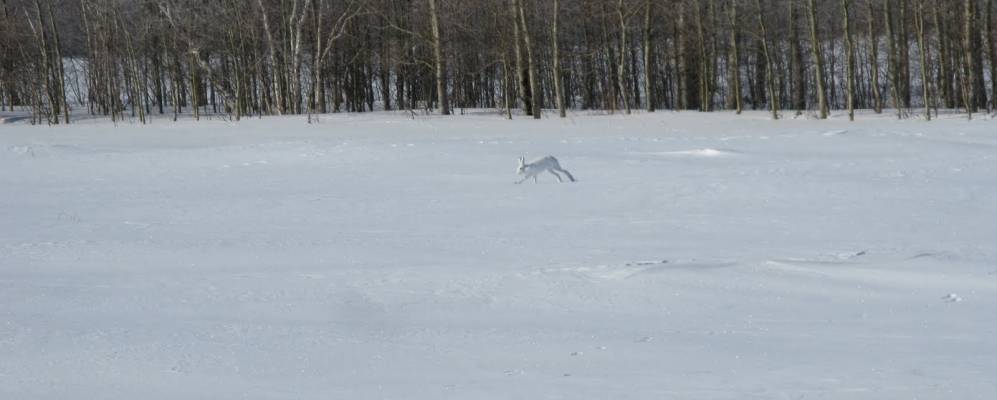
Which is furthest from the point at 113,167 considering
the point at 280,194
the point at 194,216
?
the point at 194,216

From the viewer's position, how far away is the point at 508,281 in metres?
7.38

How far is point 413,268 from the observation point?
7.93m

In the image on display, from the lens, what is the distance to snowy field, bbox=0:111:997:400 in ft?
16.4

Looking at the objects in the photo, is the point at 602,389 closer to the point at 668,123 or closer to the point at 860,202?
the point at 860,202

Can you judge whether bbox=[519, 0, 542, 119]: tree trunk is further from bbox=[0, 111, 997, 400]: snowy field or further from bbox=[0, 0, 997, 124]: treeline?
bbox=[0, 111, 997, 400]: snowy field

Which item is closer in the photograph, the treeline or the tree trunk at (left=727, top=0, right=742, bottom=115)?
the tree trunk at (left=727, top=0, right=742, bottom=115)

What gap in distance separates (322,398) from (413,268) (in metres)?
3.30

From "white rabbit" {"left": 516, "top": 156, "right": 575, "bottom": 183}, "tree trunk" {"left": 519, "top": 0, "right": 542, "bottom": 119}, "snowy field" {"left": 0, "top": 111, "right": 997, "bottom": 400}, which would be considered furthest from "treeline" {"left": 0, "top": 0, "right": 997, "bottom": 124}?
"white rabbit" {"left": 516, "top": 156, "right": 575, "bottom": 183}

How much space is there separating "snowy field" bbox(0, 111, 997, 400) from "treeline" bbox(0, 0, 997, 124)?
15082 millimetres

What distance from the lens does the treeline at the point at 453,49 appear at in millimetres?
31484

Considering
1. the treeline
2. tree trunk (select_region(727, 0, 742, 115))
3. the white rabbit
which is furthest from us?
the treeline

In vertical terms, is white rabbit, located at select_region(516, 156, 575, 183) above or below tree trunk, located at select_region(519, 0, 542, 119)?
below

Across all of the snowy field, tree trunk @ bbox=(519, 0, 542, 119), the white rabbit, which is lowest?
the snowy field

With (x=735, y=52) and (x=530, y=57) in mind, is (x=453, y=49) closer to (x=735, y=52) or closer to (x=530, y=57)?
(x=530, y=57)
